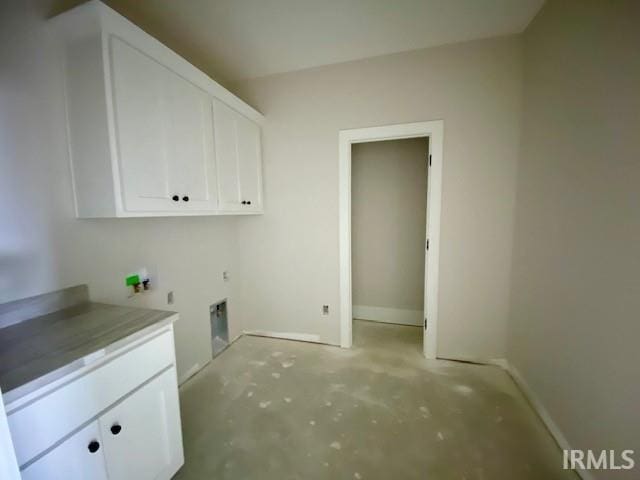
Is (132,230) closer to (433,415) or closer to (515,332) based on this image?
(433,415)

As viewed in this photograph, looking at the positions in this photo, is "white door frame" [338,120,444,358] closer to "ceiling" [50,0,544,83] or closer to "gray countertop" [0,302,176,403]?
"ceiling" [50,0,544,83]

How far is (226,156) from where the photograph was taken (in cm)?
202

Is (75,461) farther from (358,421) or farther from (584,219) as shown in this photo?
(584,219)

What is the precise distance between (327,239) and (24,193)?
6.37 feet

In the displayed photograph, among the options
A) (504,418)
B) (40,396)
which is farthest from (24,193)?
(504,418)

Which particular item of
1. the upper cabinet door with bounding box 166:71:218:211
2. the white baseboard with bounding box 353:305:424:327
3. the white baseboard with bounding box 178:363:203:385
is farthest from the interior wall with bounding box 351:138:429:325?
the white baseboard with bounding box 178:363:203:385

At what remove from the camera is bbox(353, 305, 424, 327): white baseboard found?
10.1 feet

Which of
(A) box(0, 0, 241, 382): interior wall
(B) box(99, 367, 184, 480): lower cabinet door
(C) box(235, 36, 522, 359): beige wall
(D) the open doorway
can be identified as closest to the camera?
(B) box(99, 367, 184, 480): lower cabinet door

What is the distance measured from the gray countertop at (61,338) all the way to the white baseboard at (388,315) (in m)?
2.47

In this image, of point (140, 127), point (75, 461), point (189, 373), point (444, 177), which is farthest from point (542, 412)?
point (140, 127)

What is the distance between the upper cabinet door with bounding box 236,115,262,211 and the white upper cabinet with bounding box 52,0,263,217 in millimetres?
460

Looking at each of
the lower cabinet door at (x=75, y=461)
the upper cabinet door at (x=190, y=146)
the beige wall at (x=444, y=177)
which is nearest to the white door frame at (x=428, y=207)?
the beige wall at (x=444, y=177)

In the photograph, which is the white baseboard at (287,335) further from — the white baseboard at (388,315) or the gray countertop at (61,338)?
the gray countertop at (61,338)

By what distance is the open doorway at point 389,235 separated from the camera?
117 inches
